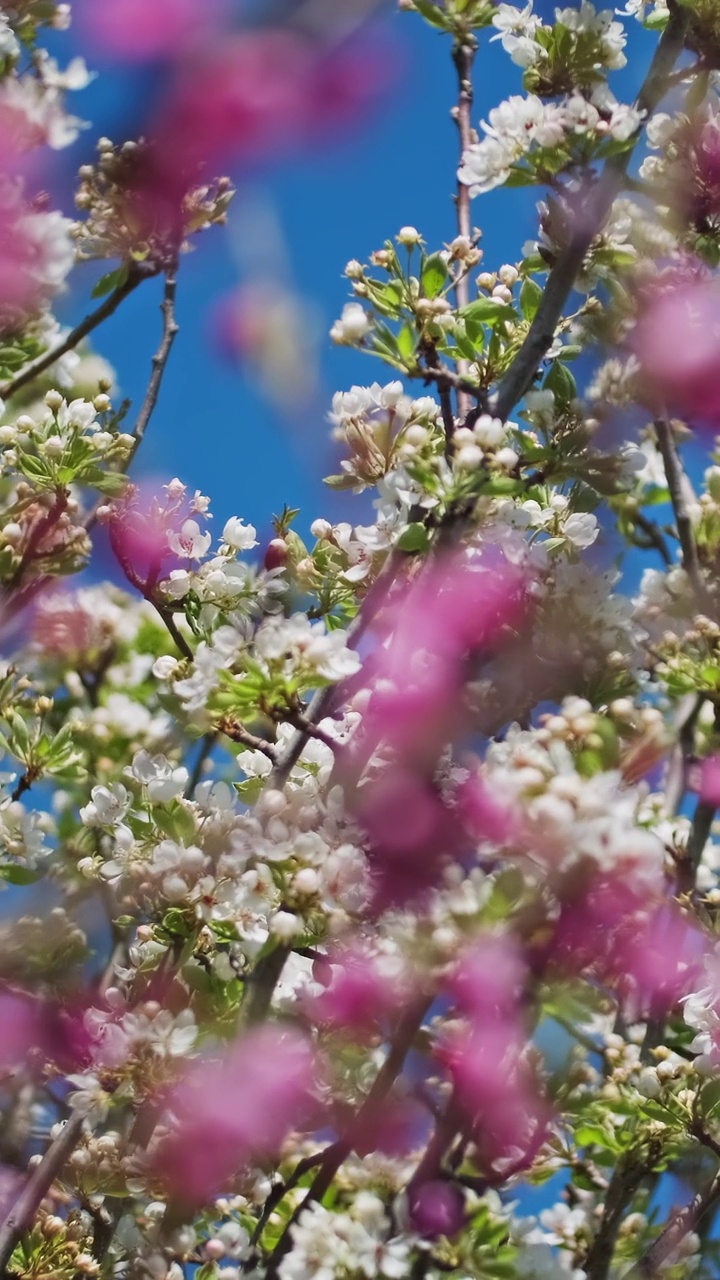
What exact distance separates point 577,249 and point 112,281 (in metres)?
0.75

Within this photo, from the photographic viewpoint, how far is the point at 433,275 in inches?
63.9

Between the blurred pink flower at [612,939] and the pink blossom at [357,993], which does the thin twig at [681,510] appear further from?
the pink blossom at [357,993]

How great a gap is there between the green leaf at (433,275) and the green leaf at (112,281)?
0.54 metres

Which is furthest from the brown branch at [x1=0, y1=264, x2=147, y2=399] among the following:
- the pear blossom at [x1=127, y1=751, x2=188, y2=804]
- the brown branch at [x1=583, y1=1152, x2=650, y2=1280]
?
the brown branch at [x1=583, y1=1152, x2=650, y2=1280]

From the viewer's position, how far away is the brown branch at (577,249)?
1511mm

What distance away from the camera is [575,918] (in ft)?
3.86

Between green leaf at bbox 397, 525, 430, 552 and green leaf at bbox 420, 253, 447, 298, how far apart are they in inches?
14.9

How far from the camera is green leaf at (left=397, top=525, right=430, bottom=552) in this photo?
4.57ft

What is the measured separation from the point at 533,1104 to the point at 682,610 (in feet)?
3.73

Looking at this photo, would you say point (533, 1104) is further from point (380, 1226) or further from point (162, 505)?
point (162, 505)

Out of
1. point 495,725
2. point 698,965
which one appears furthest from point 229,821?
point 698,965

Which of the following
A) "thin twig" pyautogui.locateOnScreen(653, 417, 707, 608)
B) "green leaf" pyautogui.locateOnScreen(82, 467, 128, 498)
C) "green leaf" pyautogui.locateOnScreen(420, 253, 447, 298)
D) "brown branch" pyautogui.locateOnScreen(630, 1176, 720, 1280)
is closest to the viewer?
"green leaf" pyautogui.locateOnScreen(420, 253, 447, 298)

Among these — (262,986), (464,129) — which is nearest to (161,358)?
(464,129)

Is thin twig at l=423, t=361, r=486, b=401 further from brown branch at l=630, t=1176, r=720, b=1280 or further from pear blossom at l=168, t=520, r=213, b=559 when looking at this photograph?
brown branch at l=630, t=1176, r=720, b=1280
